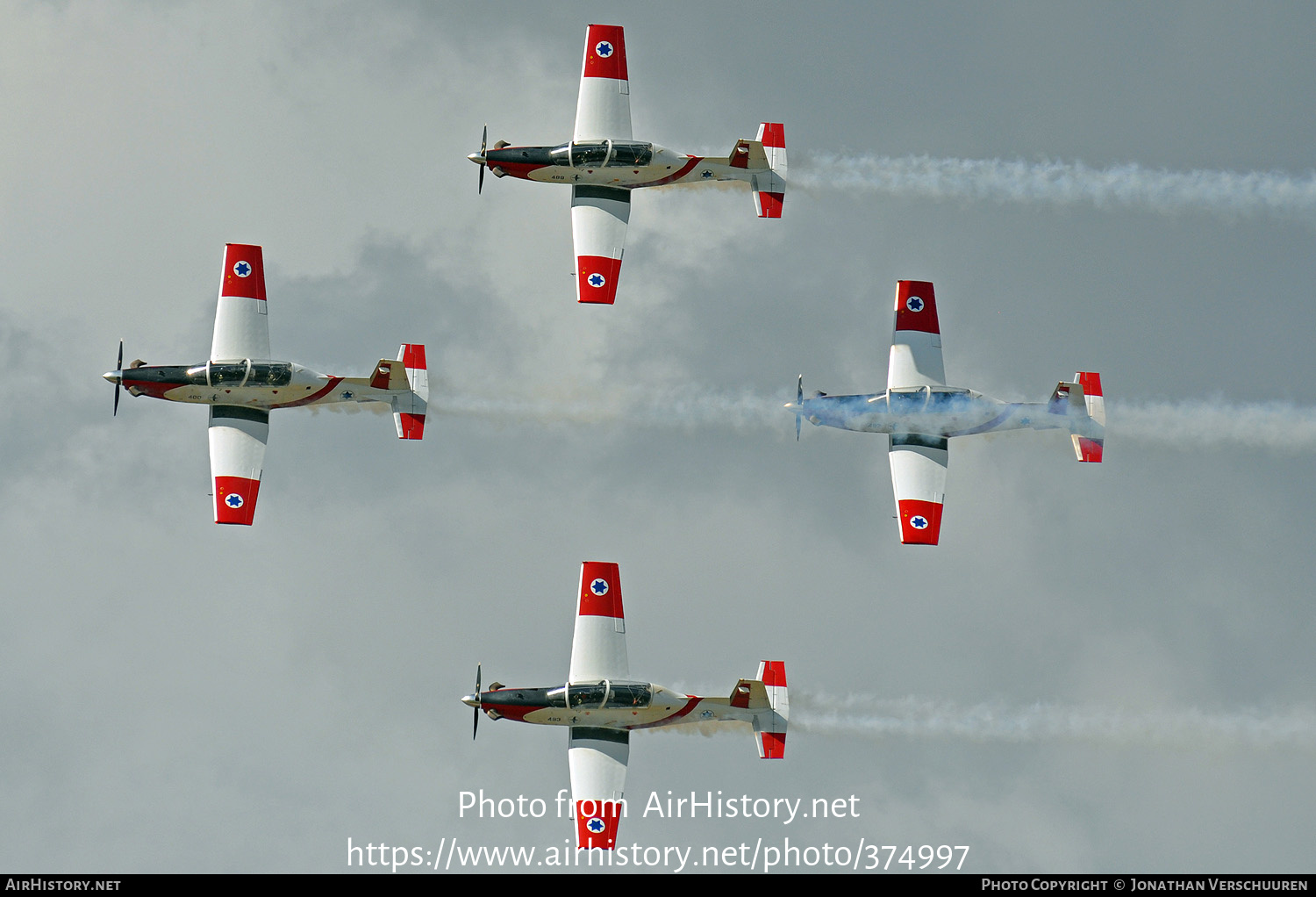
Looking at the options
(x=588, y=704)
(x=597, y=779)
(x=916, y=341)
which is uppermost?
(x=916, y=341)

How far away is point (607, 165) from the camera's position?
75.2 m

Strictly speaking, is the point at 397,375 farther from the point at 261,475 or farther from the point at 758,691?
the point at 758,691

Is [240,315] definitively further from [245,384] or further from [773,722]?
[773,722]

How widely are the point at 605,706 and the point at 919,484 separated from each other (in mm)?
11375

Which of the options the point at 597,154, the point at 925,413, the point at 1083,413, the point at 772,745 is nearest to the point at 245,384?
the point at 597,154

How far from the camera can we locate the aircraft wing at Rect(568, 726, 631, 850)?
72.1m

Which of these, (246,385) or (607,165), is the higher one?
(607,165)

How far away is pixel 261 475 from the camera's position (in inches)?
2943

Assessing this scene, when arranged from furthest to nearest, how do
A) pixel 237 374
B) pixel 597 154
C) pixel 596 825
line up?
pixel 597 154
pixel 237 374
pixel 596 825

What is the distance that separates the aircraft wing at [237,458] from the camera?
243 feet

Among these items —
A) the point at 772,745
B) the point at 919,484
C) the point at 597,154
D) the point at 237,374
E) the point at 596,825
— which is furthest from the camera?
the point at 597,154

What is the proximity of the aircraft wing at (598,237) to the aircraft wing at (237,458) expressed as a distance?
35.0ft

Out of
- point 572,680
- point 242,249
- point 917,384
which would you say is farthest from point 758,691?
point 242,249
